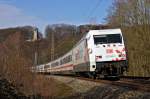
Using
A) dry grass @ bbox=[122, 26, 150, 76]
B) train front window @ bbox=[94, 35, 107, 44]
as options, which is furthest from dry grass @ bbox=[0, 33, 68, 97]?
dry grass @ bbox=[122, 26, 150, 76]

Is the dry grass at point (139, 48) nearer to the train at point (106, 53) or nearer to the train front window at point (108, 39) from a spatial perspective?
the train front window at point (108, 39)

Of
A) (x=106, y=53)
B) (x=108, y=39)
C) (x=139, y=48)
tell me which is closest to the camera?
(x=106, y=53)

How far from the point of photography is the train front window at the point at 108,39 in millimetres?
22406

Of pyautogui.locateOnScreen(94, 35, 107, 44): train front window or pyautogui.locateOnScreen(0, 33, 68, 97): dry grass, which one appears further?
pyautogui.locateOnScreen(94, 35, 107, 44): train front window

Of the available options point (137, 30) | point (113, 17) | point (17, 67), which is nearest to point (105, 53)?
point (17, 67)

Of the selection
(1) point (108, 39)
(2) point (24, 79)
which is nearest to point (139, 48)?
(1) point (108, 39)

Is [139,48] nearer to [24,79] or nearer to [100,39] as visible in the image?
[100,39]

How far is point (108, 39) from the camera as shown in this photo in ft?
73.8

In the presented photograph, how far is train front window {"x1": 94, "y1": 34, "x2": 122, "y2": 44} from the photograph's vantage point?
2241 cm

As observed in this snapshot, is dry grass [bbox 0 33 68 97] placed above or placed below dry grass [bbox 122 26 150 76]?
below

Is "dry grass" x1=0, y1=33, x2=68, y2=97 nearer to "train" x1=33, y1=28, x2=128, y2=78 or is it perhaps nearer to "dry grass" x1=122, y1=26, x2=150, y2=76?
"train" x1=33, y1=28, x2=128, y2=78

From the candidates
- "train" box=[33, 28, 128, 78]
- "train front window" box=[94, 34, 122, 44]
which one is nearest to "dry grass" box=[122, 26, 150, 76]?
"train front window" box=[94, 34, 122, 44]

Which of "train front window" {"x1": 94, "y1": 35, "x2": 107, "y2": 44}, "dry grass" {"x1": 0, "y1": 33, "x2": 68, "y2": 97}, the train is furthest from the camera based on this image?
"train front window" {"x1": 94, "y1": 35, "x2": 107, "y2": 44}

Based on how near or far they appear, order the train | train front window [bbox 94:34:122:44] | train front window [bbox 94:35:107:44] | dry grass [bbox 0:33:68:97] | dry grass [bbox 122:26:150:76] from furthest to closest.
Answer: dry grass [bbox 122:26:150:76] → train front window [bbox 94:35:107:44] → train front window [bbox 94:34:122:44] → the train → dry grass [bbox 0:33:68:97]
